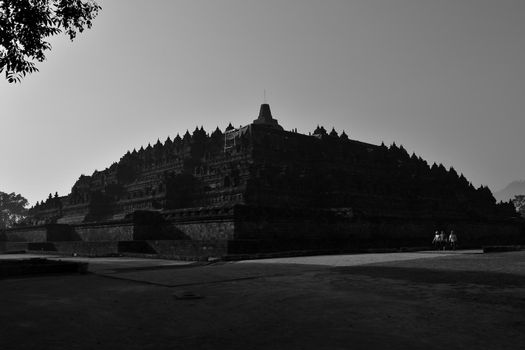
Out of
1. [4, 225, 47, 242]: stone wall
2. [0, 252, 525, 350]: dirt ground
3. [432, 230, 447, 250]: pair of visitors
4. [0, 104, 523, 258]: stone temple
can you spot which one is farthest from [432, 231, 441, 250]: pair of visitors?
[4, 225, 47, 242]: stone wall

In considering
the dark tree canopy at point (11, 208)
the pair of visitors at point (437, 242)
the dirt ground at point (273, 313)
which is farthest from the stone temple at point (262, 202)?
the dark tree canopy at point (11, 208)

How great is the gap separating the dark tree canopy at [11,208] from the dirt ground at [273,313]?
323 feet

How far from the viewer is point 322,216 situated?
1216 inches

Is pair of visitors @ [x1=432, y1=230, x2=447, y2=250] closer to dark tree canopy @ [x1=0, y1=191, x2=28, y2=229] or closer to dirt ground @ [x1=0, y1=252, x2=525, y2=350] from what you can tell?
dirt ground @ [x1=0, y1=252, x2=525, y2=350]

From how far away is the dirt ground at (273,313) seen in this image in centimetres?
530

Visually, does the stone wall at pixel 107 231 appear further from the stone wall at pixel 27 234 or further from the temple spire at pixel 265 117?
the temple spire at pixel 265 117

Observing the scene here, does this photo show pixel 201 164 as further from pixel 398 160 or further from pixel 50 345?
pixel 50 345

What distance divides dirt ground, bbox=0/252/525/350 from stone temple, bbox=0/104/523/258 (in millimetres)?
12744

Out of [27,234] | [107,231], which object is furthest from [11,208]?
[107,231]

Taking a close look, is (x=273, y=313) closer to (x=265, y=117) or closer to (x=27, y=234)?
(x=27, y=234)

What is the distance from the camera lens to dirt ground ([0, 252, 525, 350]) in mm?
5305

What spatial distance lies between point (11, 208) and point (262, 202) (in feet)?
270

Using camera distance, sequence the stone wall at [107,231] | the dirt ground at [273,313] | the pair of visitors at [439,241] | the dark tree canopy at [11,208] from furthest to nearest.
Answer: the dark tree canopy at [11,208]
the stone wall at [107,231]
the pair of visitors at [439,241]
the dirt ground at [273,313]

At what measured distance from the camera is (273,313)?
275 inches
